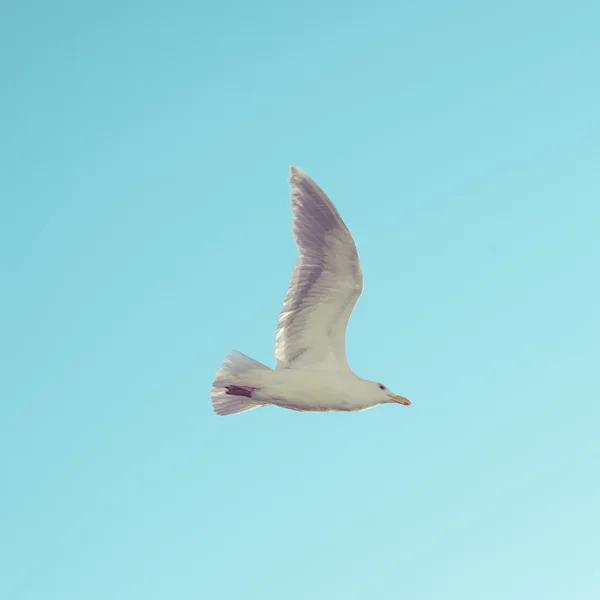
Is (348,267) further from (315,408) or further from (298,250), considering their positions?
(315,408)

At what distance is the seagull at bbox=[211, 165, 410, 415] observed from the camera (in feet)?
59.3

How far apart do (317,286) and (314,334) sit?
79 centimetres

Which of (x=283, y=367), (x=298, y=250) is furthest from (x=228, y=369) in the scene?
(x=298, y=250)

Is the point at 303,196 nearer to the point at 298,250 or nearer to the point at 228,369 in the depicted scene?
the point at 298,250

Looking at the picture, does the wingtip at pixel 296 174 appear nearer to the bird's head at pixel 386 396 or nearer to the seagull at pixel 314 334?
the seagull at pixel 314 334

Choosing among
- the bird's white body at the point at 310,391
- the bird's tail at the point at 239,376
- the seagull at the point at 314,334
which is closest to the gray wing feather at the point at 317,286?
the seagull at the point at 314,334

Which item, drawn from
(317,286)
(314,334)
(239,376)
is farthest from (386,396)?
(239,376)

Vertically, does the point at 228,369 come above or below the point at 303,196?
below

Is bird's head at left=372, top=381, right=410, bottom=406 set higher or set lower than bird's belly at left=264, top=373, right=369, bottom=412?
higher

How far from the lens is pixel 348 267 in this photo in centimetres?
1825

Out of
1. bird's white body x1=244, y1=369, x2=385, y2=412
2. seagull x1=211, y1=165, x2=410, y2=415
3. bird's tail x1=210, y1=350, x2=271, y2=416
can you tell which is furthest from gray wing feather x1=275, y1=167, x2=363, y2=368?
bird's tail x1=210, y1=350, x2=271, y2=416

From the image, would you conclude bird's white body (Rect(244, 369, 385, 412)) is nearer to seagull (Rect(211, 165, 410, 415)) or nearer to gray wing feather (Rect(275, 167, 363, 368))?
seagull (Rect(211, 165, 410, 415))

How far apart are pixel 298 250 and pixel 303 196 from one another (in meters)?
0.79

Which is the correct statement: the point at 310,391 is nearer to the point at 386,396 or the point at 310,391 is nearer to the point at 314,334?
the point at 314,334
